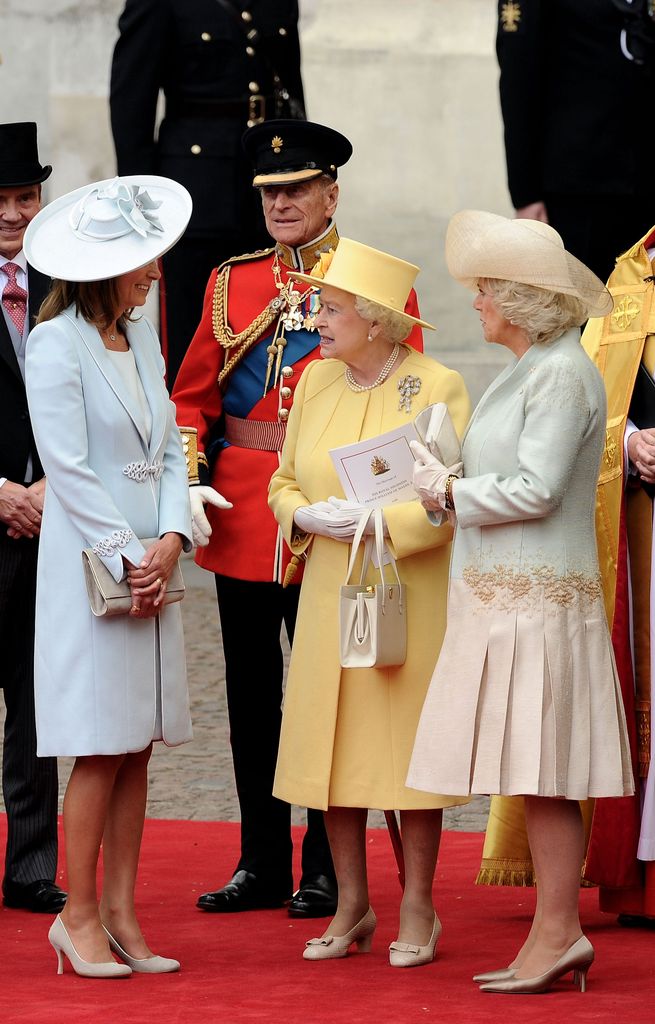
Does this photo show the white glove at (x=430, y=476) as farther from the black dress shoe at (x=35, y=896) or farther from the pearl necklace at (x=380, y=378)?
the black dress shoe at (x=35, y=896)

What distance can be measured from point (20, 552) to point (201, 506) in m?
0.57

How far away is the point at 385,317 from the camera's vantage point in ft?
14.4

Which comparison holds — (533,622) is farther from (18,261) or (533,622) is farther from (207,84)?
(207,84)

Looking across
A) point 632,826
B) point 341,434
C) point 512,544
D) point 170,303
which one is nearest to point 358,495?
point 341,434

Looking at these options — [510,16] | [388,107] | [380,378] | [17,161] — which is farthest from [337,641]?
[388,107]

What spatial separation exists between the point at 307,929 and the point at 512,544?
119 centimetres

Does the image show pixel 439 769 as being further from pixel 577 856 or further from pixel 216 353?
pixel 216 353

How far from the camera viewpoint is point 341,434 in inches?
175

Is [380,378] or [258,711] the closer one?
[380,378]

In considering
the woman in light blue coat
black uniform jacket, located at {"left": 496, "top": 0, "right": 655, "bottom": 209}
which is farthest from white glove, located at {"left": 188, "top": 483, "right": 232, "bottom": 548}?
black uniform jacket, located at {"left": 496, "top": 0, "right": 655, "bottom": 209}

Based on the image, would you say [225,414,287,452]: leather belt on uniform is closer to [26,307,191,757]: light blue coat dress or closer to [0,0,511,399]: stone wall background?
[26,307,191,757]: light blue coat dress

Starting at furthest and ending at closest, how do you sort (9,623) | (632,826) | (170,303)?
(170,303)
(9,623)
(632,826)

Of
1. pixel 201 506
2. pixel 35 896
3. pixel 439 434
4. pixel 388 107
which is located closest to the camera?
pixel 439 434

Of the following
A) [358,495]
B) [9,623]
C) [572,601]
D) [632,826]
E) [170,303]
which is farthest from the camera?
[170,303]
